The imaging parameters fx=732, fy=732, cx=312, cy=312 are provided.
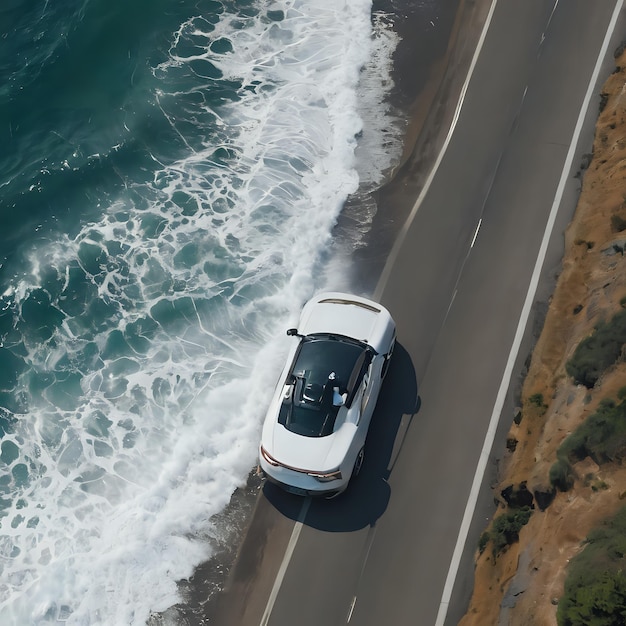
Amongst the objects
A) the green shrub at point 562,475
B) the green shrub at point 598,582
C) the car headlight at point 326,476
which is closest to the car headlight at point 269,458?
the car headlight at point 326,476

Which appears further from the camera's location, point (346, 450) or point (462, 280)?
point (462, 280)

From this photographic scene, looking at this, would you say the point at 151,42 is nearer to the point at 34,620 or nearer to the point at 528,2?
the point at 528,2

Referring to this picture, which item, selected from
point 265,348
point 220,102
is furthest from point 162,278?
point 220,102

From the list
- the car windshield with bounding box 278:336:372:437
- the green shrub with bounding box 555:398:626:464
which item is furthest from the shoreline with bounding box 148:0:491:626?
the green shrub with bounding box 555:398:626:464

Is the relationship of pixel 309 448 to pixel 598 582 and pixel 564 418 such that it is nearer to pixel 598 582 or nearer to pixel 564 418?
pixel 564 418

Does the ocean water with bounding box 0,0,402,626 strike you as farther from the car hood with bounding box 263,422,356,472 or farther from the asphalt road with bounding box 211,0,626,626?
the asphalt road with bounding box 211,0,626,626
